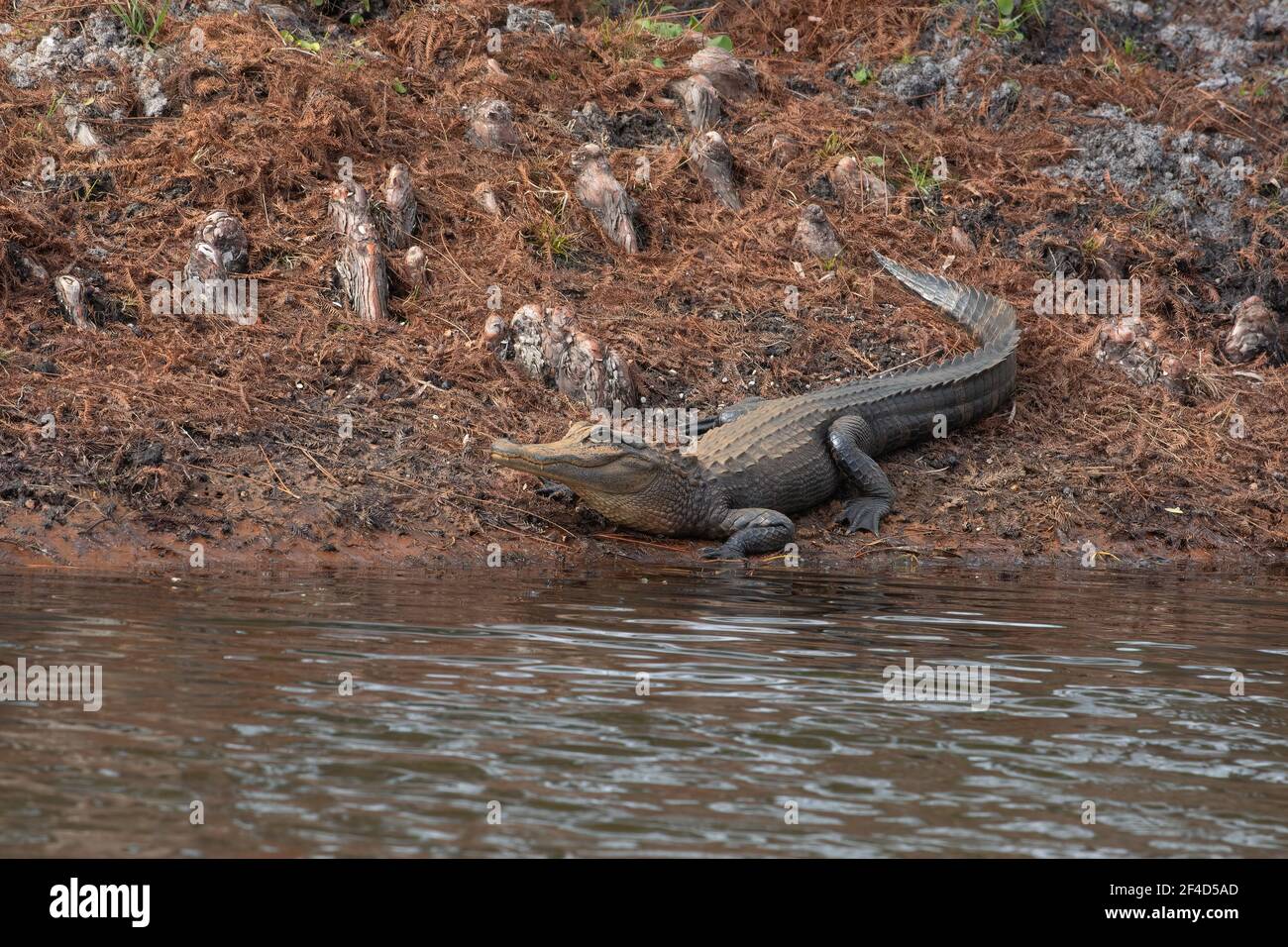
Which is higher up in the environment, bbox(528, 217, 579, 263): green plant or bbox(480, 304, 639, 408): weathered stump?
bbox(528, 217, 579, 263): green plant

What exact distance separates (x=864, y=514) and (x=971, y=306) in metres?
2.58

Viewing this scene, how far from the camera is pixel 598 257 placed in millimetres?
11039

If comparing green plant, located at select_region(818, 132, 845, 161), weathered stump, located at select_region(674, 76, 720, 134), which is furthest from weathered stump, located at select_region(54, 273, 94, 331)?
green plant, located at select_region(818, 132, 845, 161)

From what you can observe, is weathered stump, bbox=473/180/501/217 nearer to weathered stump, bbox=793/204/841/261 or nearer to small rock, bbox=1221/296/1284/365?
weathered stump, bbox=793/204/841/261

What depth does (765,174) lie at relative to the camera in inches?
476

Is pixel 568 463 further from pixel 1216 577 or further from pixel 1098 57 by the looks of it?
pixel 1098 57

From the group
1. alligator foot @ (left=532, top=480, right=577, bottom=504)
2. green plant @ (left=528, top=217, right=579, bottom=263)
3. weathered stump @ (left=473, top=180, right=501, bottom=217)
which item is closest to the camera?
alligator foot @ (left=532, top=480, right=577, bottom=504)

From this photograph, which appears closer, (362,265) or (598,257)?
(362,265)

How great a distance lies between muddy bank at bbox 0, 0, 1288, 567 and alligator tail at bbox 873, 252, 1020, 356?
0.50 feet

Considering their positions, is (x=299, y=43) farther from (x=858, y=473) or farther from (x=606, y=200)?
(x=858, y=473)

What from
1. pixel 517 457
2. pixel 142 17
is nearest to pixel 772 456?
pixel 517 457

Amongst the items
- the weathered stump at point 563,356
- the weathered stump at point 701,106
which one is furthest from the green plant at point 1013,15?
the weathered stump at point 563,356

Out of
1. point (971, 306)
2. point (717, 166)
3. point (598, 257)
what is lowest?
point (971, 306)

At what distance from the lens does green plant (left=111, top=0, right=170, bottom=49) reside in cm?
1184
